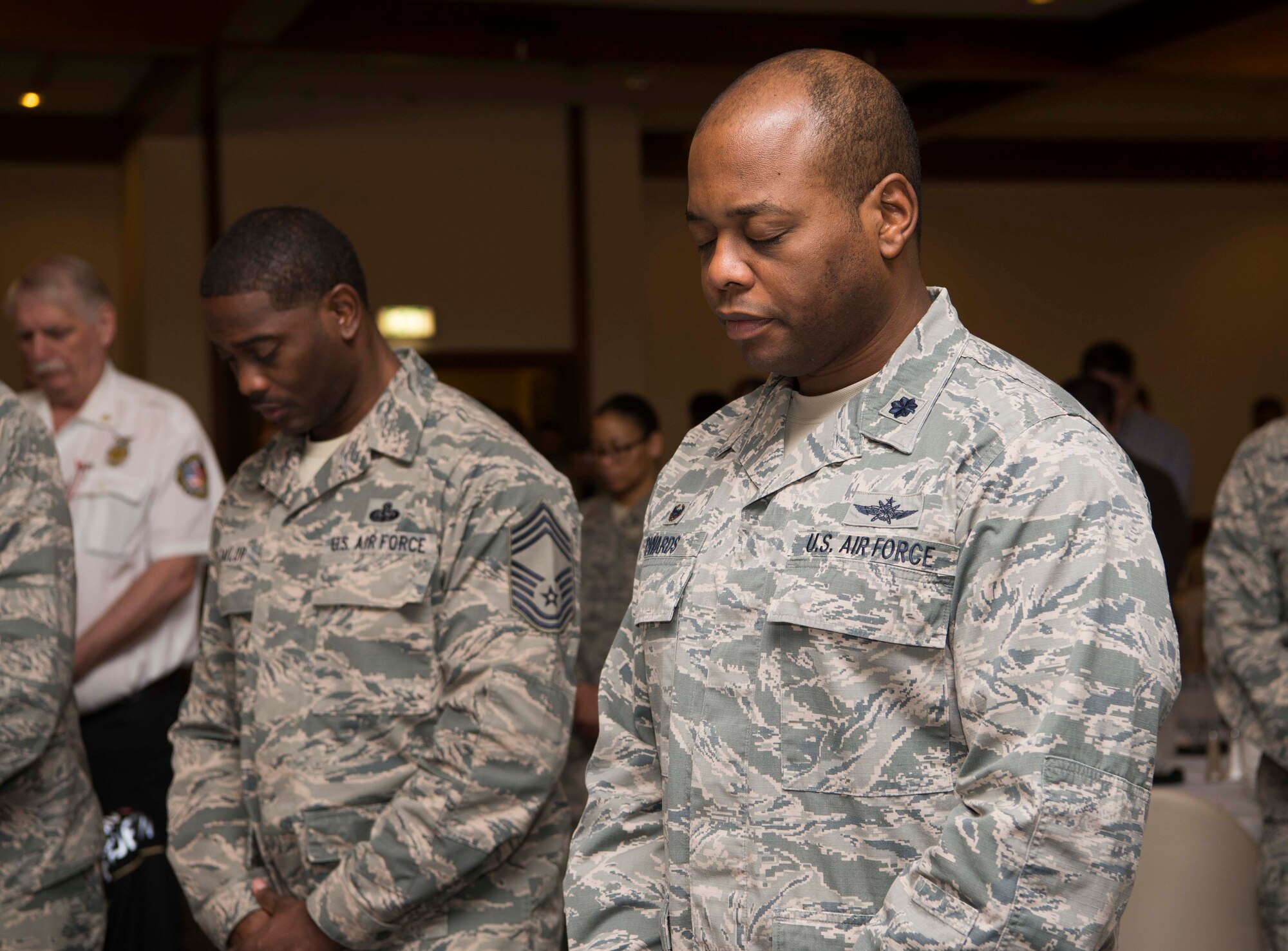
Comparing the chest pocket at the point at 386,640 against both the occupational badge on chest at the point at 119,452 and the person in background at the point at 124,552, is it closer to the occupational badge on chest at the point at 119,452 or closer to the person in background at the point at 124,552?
the person in background at the point at 124,552

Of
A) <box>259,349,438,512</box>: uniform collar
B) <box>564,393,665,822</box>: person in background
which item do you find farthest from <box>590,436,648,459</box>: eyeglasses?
<box>259,349,438,512</box>: uniform collar

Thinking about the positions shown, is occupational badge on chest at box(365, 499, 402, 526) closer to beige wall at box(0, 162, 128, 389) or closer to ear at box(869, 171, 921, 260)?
ear at box(869, 171, 921, 260)

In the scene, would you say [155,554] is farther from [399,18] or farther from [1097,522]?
[399,18]

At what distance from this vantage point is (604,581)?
3932 mm

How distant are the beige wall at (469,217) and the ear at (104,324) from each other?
5.19m

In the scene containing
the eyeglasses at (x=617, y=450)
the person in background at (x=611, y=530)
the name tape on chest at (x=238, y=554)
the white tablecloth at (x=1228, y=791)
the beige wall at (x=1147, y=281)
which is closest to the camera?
the name tape on chest at (x=238, y=554)

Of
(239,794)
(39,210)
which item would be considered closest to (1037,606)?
(239,794)

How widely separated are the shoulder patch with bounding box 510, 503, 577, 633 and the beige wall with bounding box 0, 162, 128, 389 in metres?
7.64

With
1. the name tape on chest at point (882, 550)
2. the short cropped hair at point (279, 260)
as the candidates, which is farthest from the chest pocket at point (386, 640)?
the name tape on chest at point (882, 550)

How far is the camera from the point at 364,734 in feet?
5.99

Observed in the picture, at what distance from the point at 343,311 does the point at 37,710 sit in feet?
2.45

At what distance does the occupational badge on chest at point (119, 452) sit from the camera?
279cm

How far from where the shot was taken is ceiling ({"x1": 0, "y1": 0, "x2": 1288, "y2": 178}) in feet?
20.8

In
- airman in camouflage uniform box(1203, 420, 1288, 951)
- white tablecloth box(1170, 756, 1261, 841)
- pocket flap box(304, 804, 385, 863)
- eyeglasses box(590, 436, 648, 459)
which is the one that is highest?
eyeglasses box(590, 436, 648, 459)
